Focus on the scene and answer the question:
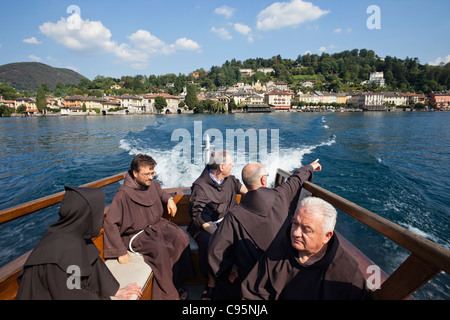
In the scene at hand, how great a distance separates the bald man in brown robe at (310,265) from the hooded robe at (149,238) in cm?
115

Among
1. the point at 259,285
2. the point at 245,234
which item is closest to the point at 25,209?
the point at 245,234

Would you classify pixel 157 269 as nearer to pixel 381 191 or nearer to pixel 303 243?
pixel 303 243

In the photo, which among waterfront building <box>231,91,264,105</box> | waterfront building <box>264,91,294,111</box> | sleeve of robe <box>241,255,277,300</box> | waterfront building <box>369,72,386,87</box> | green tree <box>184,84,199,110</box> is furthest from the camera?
waterfront building <box>369,72,386,87</box>

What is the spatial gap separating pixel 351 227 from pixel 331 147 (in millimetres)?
11375

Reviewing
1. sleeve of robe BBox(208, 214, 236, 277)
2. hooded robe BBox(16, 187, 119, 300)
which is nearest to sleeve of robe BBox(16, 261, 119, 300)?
hooded robe BBox(16, 187, 119, 300)

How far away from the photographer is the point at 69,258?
136 cm

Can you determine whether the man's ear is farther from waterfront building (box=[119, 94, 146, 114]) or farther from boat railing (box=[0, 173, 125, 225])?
waterfront building (box=[119, 94, 146, 114])

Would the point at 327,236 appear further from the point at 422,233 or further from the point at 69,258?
the point at 422,233

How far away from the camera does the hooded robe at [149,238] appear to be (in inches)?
91.6

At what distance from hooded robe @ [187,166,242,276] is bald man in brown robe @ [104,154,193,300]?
0.59ft

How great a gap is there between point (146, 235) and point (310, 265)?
1.85 metres

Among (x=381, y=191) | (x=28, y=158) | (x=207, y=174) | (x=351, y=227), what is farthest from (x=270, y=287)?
(x=28, y=158)

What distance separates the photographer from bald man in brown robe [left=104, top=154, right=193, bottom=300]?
7.64ft

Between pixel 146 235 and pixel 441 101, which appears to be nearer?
pixel 146 235
